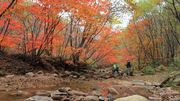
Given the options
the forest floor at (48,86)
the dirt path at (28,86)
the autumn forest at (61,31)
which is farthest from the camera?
the autumn forest at (61,31)

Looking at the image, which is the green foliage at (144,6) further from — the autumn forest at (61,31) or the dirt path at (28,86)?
the dirt path at (28,86)

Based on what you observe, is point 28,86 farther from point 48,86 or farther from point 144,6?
point 144,6

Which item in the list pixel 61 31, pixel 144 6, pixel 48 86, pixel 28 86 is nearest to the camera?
pixel 28 86

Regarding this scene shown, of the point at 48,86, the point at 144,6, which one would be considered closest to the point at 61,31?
the point at 48,86

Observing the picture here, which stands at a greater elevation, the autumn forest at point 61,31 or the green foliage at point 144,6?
the green foliage at point 144,6

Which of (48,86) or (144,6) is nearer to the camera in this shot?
(48,86)

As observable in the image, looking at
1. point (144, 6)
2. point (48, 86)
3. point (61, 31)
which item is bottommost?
point (48, 86)

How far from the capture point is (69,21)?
25.4m

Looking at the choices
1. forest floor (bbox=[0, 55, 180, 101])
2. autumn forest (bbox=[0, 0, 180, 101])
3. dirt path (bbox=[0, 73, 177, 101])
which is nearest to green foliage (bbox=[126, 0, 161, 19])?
autumn forest (bbox=[0, 0, 180, 101])

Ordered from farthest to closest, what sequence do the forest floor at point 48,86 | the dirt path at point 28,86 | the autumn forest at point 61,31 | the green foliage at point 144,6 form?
the green foliage at point 144,6 < the autumn forest at point 61,31 < the forest floor at point 48,86 < the dirt path at point 28,86

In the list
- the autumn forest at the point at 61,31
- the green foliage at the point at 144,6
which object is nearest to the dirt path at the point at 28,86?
the autumn forest at the point at 61,31

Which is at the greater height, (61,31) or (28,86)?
(61,31)

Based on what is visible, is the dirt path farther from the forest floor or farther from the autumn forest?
the autumn forest

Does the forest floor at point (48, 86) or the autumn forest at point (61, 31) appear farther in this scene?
the autumn forest at point (61, 31)
